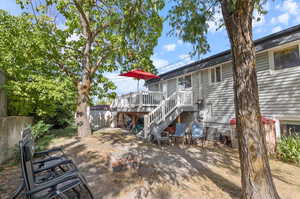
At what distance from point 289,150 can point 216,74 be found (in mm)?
5259

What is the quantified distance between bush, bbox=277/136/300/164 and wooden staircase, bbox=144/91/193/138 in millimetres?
4797

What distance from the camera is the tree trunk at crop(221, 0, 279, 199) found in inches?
99.0

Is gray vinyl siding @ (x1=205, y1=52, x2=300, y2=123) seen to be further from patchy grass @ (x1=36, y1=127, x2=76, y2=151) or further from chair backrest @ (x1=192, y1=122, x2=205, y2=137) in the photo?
patchy grass @ (x1=36, y1=127, x2=76, y2=151)

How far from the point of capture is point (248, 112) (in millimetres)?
2590

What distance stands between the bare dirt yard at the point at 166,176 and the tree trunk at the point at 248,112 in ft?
2.18

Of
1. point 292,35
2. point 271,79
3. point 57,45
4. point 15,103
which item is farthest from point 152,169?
point 57,45

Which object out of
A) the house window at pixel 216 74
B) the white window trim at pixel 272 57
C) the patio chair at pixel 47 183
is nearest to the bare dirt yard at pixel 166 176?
the patio chair at pixel 47 183

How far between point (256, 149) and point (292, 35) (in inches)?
228

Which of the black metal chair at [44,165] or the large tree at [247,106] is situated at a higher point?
the large tree at [247,106]

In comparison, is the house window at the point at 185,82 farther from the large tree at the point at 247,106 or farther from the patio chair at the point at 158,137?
the large tree at the point at 247,106

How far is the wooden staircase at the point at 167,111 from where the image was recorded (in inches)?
328

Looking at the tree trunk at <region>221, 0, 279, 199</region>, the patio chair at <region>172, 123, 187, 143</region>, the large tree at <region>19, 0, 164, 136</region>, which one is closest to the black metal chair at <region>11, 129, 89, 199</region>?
the tree trunk at <region>221, 0, 279, 199</region>

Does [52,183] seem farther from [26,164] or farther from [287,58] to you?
[287,58]

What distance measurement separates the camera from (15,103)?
605 centimetres
